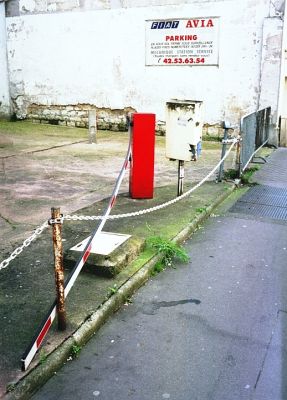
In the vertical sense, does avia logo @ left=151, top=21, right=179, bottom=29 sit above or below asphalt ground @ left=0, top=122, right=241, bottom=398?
above

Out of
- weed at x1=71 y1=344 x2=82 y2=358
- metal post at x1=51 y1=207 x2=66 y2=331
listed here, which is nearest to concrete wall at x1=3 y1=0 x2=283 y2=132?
metal post at x1=51 y1=207 x2=66 y2=331

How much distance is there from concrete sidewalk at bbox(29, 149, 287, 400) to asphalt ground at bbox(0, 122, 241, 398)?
20 centimetres

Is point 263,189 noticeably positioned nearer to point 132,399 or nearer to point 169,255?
point 169,255

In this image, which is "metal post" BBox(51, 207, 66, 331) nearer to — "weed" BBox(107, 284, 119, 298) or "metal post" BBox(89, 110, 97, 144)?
"weed" BBox(107, 284, 119, 298)

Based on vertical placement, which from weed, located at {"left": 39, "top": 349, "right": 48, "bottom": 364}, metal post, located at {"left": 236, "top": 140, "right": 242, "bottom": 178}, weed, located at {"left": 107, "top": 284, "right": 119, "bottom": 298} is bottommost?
weed, located at {"left": 39, "top": 349, "right": 48, "bottom": 364}

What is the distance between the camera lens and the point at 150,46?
1262 cm

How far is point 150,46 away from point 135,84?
Result: 3.95ft

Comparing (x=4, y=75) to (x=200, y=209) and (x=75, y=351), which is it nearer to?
(x=200, y=209)

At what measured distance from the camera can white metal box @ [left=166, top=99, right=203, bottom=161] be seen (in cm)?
576

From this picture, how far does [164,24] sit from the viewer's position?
12.3 meters

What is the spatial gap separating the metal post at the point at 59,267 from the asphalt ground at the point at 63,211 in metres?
0.11

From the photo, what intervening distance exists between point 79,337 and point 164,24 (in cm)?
1110

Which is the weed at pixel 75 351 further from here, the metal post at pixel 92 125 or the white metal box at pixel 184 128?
the metal post at pixel 92 125

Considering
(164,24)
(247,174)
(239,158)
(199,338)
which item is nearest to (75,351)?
(199,338)
